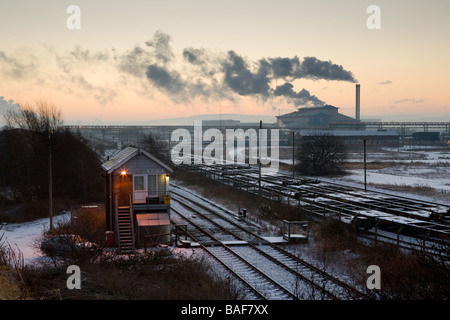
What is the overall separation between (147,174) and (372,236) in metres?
13.5

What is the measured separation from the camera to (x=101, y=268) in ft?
55.3

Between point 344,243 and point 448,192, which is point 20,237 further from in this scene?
point 448,192

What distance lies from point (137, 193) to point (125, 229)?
2.39 m

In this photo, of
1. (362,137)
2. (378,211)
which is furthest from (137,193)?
(362,137)

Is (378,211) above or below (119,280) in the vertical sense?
below

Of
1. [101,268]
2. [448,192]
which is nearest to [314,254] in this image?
[101,268]

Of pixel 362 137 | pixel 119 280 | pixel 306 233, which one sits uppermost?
pixel 362 137

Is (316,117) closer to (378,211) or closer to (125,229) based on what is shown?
(378,211)

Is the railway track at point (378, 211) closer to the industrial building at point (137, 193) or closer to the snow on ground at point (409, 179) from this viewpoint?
the snow on ground at point (409, 179)

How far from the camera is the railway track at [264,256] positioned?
15148 mm

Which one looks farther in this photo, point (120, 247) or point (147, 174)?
point (147, 174)

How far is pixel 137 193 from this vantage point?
26266 mm

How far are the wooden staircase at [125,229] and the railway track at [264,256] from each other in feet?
11.8

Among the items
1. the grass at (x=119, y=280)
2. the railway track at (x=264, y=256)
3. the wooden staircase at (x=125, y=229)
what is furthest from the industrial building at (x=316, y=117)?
the grass at (x=119, y=280)
